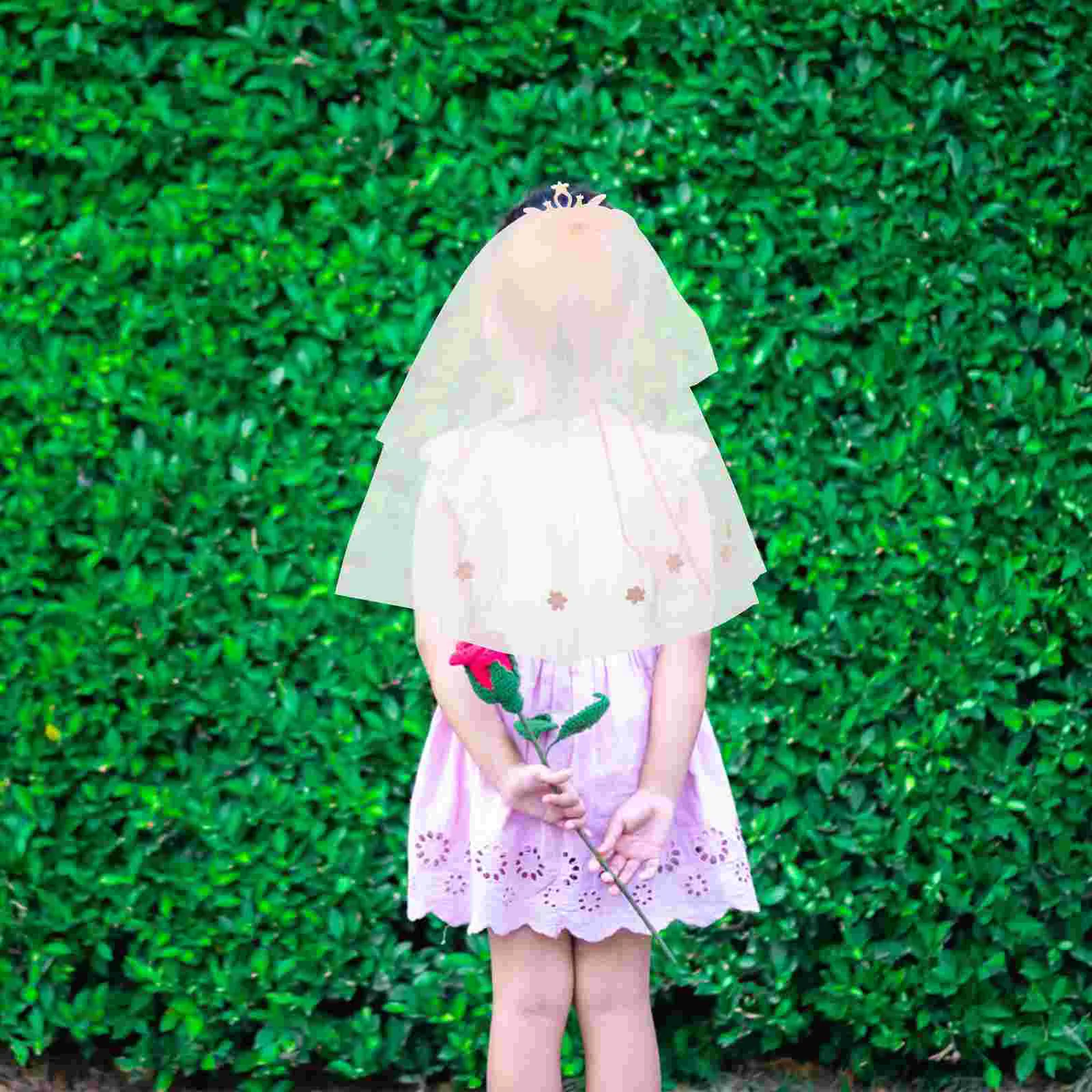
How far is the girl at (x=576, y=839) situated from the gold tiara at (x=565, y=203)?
0.04m

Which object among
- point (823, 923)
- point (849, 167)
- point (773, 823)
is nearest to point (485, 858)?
point (773, 823)

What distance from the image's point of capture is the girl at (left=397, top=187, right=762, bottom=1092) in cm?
240

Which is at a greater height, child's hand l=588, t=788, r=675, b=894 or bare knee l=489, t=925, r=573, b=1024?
child's hand l=588, t=788, r=675, b=894

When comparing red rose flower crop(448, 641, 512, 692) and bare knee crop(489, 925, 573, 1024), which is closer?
red rose flower crop(448, 641, 512, 692)

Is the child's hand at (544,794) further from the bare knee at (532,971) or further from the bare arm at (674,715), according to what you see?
the bare knee at (532,971)

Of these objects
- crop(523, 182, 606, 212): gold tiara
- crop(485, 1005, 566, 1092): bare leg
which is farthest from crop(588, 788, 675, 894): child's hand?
crop(523, 182, 606, 212): gold tiara

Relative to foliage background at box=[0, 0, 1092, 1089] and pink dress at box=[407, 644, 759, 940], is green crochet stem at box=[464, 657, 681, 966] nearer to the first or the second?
pink dress at box=[407, 644, 759, 940]

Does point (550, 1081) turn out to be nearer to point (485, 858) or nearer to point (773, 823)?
point (485, 858)

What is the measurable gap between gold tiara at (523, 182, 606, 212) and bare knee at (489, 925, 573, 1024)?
1172 millimetres

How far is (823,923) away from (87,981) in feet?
6.06

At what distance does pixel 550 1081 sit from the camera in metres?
2.57

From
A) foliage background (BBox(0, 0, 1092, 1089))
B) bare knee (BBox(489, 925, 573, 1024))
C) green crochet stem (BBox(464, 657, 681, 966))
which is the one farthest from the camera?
foliage background (BBox(0, 0, 1092, 1089))

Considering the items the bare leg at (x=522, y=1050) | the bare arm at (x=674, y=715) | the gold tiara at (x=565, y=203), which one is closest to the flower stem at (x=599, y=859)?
the bare arm at (x=674, y=715)

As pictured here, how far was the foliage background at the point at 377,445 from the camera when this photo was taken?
11.6ft
